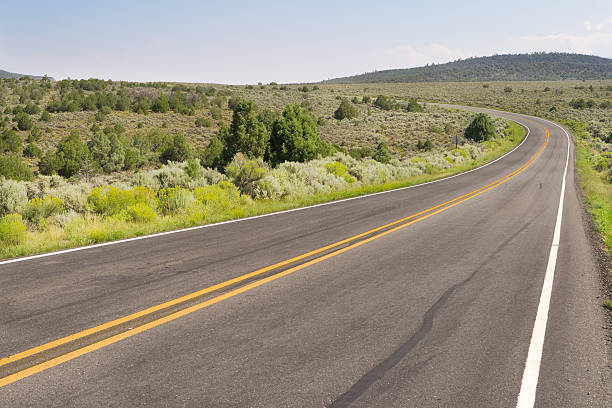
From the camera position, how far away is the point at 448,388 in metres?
3.37

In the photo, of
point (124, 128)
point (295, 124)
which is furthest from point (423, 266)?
point (124, 128)

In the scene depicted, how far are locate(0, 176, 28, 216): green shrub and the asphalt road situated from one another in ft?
15.2

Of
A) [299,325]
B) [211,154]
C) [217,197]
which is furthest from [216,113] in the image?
[299,325]

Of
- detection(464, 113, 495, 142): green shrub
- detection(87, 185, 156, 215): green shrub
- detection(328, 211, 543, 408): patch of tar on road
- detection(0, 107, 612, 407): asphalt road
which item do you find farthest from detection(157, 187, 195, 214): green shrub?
detection(464, 113, 495, 142): green shrub

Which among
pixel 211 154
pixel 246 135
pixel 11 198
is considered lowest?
pixel 211 154

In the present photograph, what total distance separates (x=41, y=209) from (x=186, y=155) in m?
32.8

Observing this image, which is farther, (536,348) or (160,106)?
(160,106)

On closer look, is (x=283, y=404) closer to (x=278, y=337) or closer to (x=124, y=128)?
(x=278, y=337)

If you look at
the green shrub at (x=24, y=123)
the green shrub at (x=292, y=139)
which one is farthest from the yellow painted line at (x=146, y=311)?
the green shrub at (x=24, y=123)

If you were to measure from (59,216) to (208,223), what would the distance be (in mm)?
3305

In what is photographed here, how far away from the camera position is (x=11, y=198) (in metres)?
9.93

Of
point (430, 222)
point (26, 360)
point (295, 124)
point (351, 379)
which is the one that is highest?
point (295, 124)

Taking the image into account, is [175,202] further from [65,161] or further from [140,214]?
[65,161]

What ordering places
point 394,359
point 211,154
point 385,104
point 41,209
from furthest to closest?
point 385,104, point 211,154, point 41,209, point 394,359
